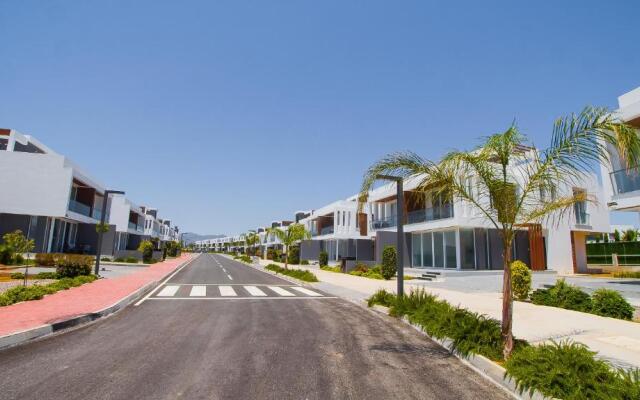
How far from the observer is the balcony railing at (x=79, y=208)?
3004 cm

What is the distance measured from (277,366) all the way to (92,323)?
575 cm

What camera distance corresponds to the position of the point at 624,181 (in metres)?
15.3

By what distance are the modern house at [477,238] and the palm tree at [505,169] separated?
13491mm

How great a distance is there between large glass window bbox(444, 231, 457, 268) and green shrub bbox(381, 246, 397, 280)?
160 inches

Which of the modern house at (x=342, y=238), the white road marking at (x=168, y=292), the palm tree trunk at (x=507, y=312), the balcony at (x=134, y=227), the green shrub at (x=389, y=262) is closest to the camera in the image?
the palm tree trunk at (x=507, y=312)

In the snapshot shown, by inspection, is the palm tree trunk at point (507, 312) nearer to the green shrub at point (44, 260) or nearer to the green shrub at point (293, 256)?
the green shrub at point (44, 260)

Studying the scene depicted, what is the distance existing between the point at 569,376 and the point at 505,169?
3.42 meters

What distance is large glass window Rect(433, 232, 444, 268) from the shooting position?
24.8 meters

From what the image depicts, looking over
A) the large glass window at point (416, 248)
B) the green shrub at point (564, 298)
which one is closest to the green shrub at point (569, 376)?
the green shrub at point (564, 298)

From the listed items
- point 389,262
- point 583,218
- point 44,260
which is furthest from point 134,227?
point 583,218

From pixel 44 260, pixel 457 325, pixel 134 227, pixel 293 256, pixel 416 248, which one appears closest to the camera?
pixel 457 325

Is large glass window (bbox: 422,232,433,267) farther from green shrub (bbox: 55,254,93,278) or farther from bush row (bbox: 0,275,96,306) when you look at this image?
bush row (bbox: 0,275,96,306)

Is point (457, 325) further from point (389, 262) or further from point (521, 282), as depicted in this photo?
point (389, 262)

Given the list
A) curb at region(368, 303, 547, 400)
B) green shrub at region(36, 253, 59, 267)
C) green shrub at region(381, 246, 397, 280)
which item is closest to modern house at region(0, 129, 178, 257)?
green shrub at region(36, 253, 59, 267)
